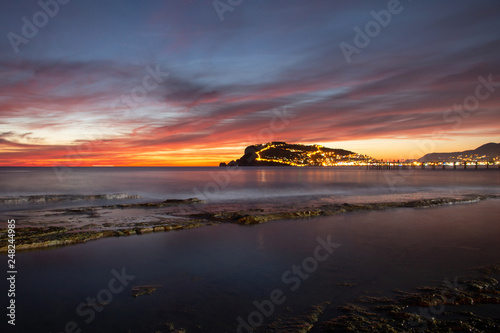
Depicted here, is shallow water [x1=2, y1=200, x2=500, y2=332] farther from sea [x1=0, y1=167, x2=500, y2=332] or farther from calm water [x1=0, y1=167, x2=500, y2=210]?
calm water [x1=0, y1=167, x2=500, y2=210]

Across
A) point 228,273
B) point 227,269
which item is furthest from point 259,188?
point 228,273

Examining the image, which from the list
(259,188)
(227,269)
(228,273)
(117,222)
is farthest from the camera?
(259,188)

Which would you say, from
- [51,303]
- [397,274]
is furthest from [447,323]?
[51,303]

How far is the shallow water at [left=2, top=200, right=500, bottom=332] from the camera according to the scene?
5.92 metres

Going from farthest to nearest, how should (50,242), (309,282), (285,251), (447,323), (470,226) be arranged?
1. (470,226)
2. (50,242)
3. (285,251)
4. (309,282)
5. (447,323)

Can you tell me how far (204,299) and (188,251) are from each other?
385cm

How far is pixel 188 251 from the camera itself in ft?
33.4

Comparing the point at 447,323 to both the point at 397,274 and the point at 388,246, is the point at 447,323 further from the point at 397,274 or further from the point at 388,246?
the point at 388,246

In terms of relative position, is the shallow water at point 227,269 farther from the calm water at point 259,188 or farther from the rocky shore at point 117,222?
the calm water at point 259,188

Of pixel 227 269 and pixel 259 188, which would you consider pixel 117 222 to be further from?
pixel 259 188

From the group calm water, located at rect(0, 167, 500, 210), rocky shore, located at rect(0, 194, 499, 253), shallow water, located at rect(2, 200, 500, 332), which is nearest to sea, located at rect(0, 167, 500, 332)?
shallow water, located at rect(2, 200, 500, 332)

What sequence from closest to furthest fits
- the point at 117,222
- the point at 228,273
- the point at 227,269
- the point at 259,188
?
the point at 228,273, the point at 227,269, the point at 117,222, the point at 259,188

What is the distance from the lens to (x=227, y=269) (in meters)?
8.41

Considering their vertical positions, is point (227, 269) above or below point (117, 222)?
below
